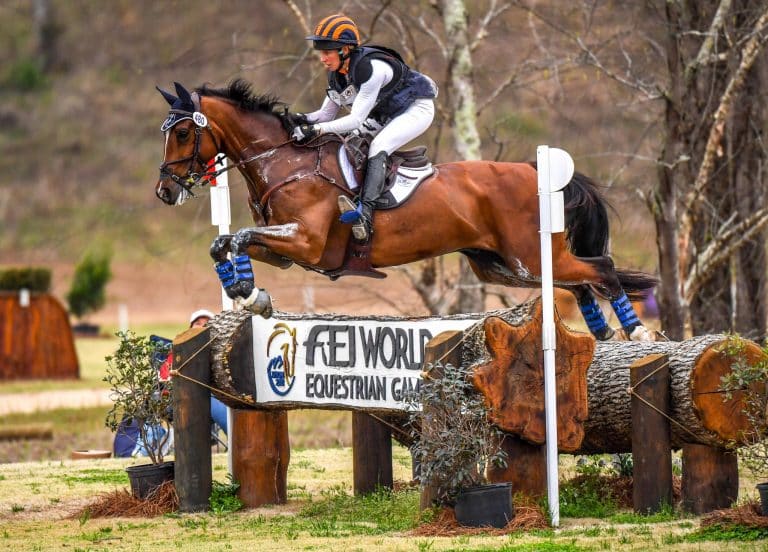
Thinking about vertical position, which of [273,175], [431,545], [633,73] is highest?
[633,73]

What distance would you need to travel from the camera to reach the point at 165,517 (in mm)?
7473

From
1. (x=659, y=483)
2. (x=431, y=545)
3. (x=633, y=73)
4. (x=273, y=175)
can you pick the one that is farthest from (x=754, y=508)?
(x=633, y=73)

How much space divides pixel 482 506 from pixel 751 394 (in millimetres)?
1461

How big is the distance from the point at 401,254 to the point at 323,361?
79cm

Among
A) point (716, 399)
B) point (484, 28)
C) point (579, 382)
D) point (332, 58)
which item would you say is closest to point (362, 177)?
point (332, 58)

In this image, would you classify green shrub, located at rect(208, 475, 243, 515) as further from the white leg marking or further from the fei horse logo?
the white leg marking

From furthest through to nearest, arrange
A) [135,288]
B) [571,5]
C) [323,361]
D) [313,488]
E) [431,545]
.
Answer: [135,288] < [571,5] < [313,488] < [323,361] < [431,545]

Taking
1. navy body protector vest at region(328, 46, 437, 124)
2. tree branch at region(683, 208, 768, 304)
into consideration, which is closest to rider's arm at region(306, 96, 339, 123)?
navy body protector vest at region(328, 46, 437, 124)

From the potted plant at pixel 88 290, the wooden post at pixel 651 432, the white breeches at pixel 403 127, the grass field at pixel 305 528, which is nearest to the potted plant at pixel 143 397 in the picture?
the grass field at pixel 305 528

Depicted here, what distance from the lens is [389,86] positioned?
24.9 feet

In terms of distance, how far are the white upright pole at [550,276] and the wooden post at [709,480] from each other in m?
0.74

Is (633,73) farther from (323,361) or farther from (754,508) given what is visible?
(754,508)

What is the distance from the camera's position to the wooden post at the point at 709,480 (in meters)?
6.79

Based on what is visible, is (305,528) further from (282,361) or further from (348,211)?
(348,211)
